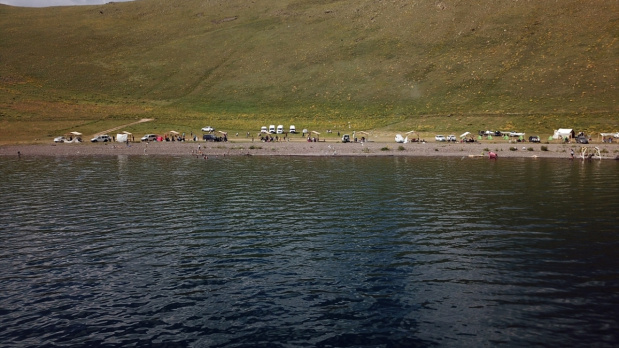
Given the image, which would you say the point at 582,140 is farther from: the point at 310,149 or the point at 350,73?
the point at 350,73

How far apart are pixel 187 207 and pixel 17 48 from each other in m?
185

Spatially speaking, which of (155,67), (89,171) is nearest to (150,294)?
(89,171)

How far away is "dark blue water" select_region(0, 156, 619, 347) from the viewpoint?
17.7 meters

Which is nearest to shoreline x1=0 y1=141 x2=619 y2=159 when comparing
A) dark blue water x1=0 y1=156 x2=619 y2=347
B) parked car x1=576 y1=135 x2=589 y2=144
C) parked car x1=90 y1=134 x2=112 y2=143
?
parked car x1=576 y1=135 x2=589 y2=144

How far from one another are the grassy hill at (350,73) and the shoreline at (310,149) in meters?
19.2

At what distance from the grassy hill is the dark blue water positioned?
75.8 metres

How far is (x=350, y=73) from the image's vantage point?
157 meters

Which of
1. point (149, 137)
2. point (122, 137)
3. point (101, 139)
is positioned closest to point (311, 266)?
point (149, 137)

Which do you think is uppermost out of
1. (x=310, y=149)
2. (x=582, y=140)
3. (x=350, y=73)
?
(x=350, y=73)

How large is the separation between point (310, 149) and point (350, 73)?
76.4 metres

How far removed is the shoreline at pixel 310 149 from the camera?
8106 cm

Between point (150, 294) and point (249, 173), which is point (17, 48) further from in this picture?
point (150, 294)

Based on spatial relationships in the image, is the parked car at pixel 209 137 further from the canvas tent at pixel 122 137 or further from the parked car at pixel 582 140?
the parked car at pixel 582 140

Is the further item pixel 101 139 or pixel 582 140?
pixel 101 139
